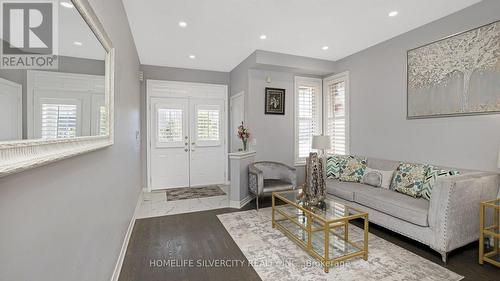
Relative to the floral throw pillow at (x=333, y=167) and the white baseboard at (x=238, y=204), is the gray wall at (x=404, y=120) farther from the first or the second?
the white baseboard at (x=238, y=204)

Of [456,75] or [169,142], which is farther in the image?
[169,142]

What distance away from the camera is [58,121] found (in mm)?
886

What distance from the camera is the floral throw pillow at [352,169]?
356cm

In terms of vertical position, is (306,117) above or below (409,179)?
above

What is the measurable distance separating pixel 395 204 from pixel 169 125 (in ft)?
14.5

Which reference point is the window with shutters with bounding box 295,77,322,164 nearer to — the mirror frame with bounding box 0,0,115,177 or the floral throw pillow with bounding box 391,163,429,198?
the floral throw pillow with bounding box 391,163,429,198

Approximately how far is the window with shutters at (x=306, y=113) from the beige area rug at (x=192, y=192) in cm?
187

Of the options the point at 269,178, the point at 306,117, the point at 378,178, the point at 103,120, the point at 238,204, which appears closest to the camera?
the point at 103,120

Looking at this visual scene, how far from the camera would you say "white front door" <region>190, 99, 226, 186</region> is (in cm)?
529

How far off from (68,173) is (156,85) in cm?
428

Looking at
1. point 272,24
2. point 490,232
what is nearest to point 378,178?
point 490,232

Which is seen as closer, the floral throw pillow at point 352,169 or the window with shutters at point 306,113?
the floral throw pillow at point 352,169

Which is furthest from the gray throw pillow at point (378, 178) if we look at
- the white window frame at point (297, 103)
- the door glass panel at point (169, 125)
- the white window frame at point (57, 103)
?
the door glass panel at point (169, 125)

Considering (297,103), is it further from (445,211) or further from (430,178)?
(445,211)
